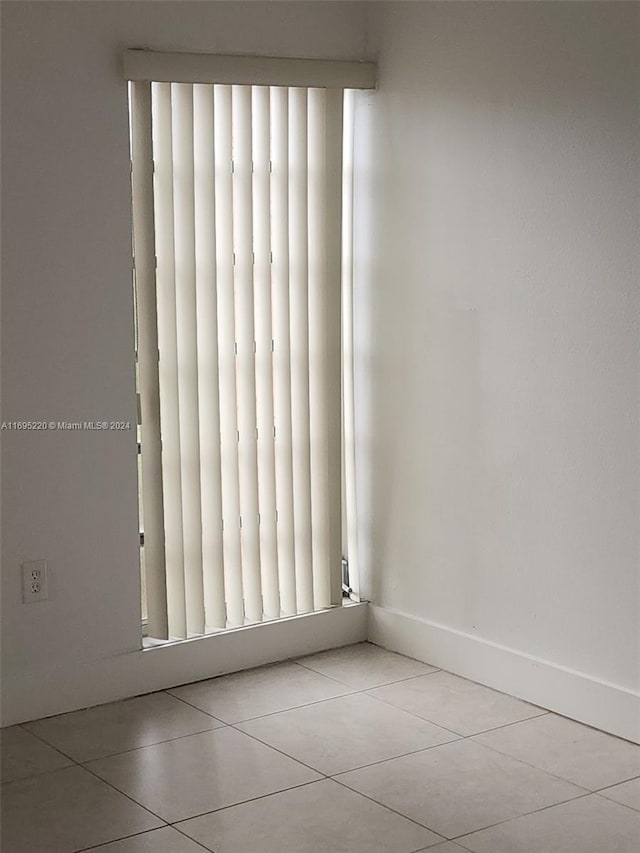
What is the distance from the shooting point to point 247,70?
334 centimetres

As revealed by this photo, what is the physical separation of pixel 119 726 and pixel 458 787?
0.98m

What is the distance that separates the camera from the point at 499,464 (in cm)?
329

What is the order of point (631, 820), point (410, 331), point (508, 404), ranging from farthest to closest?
1. point (410, 331)
2. point (508, 404)
3. point (631, 820)

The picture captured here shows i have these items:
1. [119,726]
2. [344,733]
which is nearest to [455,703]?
[344,733]

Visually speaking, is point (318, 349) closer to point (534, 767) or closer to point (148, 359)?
point (148, 359)

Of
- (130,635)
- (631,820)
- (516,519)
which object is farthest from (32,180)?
(631,820)

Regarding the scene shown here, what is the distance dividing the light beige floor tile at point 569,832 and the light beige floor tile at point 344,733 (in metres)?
0.46

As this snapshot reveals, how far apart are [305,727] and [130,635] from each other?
2.04 feet

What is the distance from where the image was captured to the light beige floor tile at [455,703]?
3.12 metres

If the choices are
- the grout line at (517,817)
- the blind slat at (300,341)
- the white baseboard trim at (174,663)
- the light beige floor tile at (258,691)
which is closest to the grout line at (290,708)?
the light beige floor tile at (258,691)

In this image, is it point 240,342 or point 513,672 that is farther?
point 240,342

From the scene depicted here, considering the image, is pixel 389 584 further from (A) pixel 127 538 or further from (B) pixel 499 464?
(A) pixel 127 538

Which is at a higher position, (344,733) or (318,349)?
(318,349)

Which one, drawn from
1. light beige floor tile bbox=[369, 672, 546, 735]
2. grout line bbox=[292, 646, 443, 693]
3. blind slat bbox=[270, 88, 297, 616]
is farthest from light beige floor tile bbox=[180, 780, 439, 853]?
blind slat bbox=[270, 88, 297, 616]
